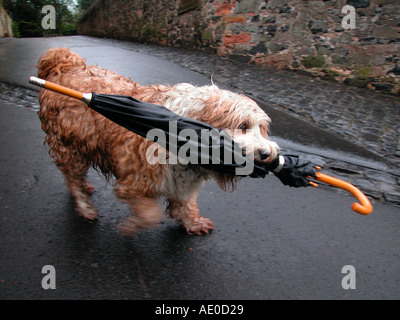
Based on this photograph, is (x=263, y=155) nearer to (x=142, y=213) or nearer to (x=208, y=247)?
(x=142, y=213)

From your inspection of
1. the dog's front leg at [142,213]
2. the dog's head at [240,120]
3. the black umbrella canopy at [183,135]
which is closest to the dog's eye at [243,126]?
the dog's head at [240,120]

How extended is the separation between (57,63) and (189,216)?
2188 mm

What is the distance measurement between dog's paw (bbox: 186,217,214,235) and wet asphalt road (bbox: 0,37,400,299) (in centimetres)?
8

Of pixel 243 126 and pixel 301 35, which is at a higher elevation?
pixel 301 35

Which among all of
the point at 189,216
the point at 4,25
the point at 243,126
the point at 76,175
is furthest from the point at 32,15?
the point at 243,126

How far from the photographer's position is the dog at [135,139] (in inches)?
105

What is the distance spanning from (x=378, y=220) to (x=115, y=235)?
3.01 m

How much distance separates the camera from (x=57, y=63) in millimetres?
3775

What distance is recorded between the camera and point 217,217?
13.2 feet

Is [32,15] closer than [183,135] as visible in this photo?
No

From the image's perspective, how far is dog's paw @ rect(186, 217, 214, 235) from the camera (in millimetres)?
3715

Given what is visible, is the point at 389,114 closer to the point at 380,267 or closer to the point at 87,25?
the point at 380,267

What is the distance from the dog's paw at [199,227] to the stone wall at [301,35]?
6916 millimetres
